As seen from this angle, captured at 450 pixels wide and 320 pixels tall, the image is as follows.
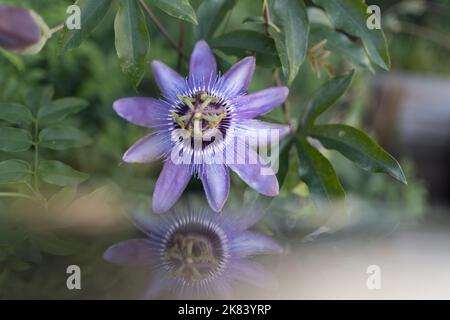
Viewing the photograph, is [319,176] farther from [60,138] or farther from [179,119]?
[60,138]


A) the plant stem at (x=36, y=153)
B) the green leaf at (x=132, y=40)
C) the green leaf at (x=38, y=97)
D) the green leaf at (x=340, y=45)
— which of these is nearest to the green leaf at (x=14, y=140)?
the plant stem at (x=36, y=153)

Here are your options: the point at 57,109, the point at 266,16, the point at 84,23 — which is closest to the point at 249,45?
the point at 266,16

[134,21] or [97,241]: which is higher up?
[134,21]

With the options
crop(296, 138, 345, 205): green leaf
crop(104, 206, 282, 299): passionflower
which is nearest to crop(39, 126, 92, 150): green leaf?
crop(104, 206, 282, 299): passionflower

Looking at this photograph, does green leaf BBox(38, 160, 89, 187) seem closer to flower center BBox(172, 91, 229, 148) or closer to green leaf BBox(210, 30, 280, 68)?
flower center BBox(172, 91, 229, 148)
